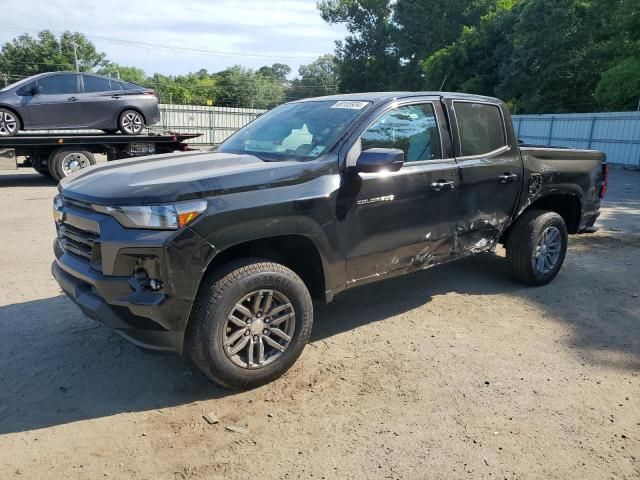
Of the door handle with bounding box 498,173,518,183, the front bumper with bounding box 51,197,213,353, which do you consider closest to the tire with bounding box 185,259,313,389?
the front bumper with bounding box 51,197,213,353

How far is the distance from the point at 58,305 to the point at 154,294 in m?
2.18

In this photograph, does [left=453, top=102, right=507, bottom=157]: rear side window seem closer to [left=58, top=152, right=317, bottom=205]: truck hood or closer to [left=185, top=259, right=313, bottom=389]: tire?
[left=58, top=152, right=317, bottom=205]: truck hood

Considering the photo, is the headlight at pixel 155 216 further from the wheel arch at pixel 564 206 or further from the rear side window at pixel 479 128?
the wheel arch at pixel 564 206

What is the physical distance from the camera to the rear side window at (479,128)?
4539 millimetres

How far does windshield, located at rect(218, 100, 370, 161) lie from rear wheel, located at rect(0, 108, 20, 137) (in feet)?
30.6

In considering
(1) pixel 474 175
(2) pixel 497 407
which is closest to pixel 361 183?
(1) pixel 474 175

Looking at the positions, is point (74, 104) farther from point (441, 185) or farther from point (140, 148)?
point (441, 185)

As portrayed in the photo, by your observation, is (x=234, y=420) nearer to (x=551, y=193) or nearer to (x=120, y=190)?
(x=120, y=190)

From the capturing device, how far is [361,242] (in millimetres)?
3727

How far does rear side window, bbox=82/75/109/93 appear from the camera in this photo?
12.5m

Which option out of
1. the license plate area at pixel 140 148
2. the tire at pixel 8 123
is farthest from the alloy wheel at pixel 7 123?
the license plate area at pixel 140 148

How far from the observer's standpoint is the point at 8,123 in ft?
37.9

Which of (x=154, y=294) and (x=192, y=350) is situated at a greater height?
(x=154, y=294)

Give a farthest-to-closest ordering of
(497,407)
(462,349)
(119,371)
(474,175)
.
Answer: (474,175) → (462,349) → (119,371) → (497,407)
